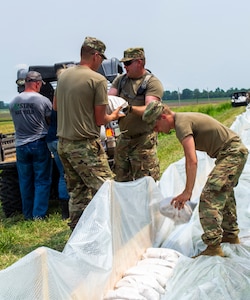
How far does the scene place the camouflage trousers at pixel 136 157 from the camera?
4.50m

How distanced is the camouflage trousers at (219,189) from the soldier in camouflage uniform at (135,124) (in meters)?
0.94

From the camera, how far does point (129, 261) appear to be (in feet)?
11.4

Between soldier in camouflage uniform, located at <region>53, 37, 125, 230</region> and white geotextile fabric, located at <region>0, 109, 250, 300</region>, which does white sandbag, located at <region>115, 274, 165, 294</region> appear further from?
soldier in camouflage uniform, located at <region>53, 37, 125, 230</region>

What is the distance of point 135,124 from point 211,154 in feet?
3.10

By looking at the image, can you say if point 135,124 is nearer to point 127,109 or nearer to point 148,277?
point 127,109

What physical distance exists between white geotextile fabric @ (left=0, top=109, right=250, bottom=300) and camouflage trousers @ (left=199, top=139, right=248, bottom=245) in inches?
8.7

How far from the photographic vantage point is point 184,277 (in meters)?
3.16

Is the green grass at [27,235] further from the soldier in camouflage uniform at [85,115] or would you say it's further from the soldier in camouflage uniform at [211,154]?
the soldier in camouflage uniform at [211,154]

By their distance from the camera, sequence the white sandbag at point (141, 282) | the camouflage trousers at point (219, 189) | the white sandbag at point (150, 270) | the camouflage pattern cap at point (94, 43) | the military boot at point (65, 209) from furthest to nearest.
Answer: the military boot at point (65, 209), the camouflage pattern cap at point (94, 43), the camouflage trousers at point (219, 189), the white sandbag at point (150, 270), the white sandbag at point (141, 282)

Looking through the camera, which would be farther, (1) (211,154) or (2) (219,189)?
(1) (211,154)

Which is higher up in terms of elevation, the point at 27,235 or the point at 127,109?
the point at 127,109

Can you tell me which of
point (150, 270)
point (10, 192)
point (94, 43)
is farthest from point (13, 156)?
point (150, 270)

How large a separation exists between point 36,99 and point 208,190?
2.48 meters

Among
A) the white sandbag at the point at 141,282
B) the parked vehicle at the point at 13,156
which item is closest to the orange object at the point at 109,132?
the parked vehicle at the point at 13,156
